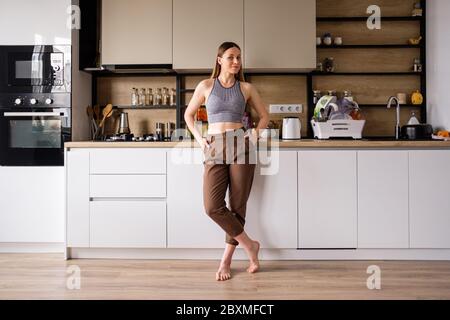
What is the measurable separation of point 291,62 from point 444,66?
1141mm

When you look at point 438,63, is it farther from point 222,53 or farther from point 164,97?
point 164,97

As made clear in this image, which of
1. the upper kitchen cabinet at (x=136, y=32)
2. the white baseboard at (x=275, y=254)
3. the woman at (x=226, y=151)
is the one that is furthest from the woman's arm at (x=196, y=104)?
the white baseboard at (x=275, y=254)

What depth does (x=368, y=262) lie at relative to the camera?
10.2 ft

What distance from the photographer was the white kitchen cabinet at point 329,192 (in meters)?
3.11

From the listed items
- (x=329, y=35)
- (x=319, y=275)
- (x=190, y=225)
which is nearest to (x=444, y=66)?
(x=329, y=35)

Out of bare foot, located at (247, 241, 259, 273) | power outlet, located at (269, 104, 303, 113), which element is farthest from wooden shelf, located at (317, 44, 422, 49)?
bare foot, located at (247, 241, 259, 273)

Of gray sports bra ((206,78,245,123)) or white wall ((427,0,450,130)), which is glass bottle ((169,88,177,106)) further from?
white wall ((427,0,450,130))

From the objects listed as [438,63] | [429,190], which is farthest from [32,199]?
[438,63]

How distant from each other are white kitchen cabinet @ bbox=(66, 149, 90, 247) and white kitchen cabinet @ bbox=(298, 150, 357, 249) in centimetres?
147

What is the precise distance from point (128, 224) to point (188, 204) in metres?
0.44

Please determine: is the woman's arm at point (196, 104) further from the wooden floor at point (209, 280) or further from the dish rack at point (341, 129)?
the dish rack at point (341, 129)
